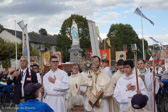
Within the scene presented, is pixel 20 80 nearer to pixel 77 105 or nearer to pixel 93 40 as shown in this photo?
pixel 77 105

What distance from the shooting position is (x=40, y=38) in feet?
236

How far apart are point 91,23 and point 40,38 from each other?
191 ft

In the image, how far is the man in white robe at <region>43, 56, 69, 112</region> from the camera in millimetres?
6674

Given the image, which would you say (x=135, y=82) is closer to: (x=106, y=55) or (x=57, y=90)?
(x=57, y=90)

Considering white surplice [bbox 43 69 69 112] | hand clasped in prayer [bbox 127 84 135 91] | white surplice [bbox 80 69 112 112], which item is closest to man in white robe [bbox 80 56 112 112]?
white surplice [bbox 80 69 112 112]

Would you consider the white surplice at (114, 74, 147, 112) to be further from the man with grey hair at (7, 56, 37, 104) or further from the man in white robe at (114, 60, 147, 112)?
the man with grey hair at (7, 56, 37, 104)

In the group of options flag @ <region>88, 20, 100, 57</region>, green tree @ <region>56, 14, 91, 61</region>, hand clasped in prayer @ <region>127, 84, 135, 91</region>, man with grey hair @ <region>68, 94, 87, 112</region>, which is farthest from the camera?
green tree @ <region>56, 14, 91, 61</region>

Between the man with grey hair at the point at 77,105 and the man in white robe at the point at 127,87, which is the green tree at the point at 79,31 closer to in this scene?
the man in white robe at the point at 127,87

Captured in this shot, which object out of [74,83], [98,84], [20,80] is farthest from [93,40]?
[20,80]

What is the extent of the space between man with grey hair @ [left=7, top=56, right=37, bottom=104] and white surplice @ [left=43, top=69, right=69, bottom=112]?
42 centimetres

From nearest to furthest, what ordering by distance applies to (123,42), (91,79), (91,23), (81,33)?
1. (91,79)
2. (91,23)
3. (81,33)
4. (123,42)

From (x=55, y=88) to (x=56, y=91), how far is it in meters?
0.12

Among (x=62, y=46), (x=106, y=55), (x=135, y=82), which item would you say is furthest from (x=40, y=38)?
(x=135, y=82)

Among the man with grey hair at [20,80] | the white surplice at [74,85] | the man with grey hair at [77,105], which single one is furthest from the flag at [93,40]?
the man with grey hair at [77,105]
